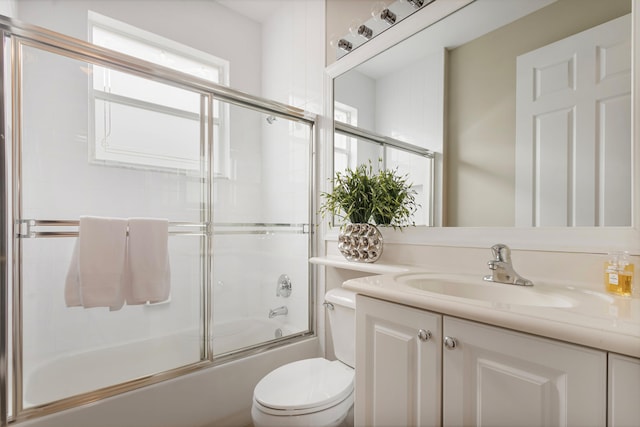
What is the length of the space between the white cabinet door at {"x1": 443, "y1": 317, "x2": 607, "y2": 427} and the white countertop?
34 mm

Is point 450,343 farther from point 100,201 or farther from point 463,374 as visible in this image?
point 100,201

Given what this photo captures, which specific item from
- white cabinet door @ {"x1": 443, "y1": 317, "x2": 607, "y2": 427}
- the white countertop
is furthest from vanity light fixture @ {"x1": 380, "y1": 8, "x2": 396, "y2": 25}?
white cabinet door @ {"x1": 443, "y1": 317, "x2": 607, "y2": 427}

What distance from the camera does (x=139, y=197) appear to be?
5.26 ft

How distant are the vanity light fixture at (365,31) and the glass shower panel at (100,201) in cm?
92

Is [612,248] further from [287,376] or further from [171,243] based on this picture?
[171,243]

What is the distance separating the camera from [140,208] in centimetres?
158

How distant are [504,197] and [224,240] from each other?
1.38 metres

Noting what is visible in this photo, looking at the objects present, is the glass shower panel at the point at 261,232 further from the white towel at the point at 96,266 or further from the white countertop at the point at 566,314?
the white countertop at the point at 566,314

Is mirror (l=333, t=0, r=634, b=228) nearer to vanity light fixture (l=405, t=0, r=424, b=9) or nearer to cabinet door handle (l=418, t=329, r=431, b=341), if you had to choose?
vanity light fixture (l=405, t=0, r=424, b=9)

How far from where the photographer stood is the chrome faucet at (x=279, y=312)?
6.57 feet

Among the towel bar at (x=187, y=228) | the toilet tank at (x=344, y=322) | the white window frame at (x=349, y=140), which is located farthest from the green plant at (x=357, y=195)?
the towel bar at (x=187, y=228)

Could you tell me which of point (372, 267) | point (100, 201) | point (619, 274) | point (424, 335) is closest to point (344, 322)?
point (372, 267)

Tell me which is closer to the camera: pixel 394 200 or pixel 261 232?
pixel 394 200

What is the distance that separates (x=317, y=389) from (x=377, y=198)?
2.81ft
